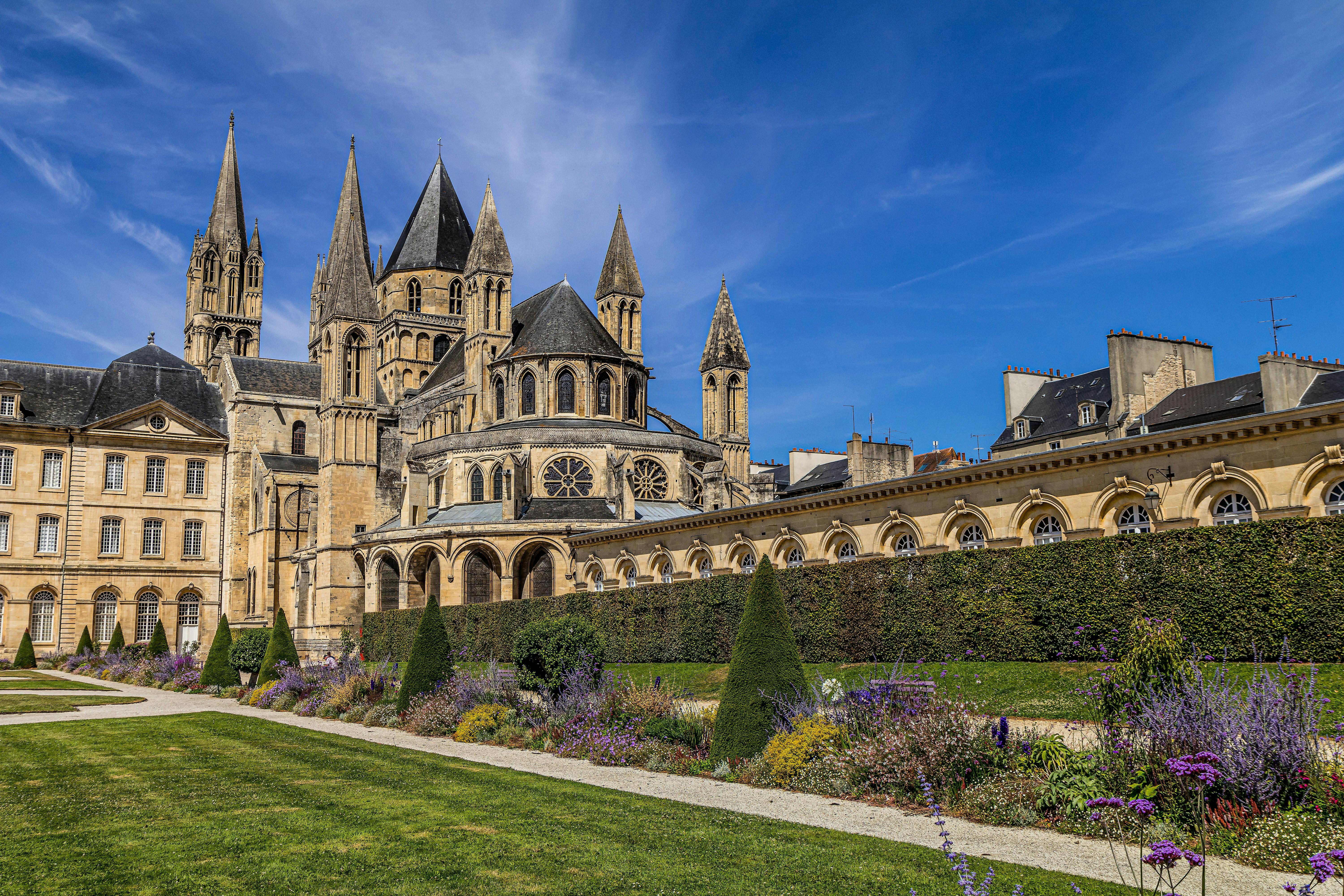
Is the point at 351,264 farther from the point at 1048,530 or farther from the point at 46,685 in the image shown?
the point at 1048,530

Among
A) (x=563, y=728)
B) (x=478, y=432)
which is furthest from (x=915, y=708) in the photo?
(x=478, y=432)

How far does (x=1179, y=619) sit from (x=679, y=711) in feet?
26.5

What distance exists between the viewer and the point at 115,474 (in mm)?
50562

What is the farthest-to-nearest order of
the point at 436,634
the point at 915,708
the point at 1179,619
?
the point at 436,634 < the point at 1179,619 < the point at 915,708

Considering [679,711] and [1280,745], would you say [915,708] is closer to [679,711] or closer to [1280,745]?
[1280,745]

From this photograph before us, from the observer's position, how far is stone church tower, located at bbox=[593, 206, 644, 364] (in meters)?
52.4

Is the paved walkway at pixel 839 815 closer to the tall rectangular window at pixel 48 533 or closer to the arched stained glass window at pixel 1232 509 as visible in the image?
the arched stained glass window at pixel 1232 509

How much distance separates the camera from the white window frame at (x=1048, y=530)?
21406 mm

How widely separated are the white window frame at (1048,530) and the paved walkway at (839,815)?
1203cm

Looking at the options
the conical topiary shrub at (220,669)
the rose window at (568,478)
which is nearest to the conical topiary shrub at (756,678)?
the conical topiary shrub at (220,669)

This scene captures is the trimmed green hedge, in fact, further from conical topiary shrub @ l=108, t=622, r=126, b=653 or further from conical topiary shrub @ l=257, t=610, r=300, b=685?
conical topiary shrub @ l=108, t=622, r=126, b=653

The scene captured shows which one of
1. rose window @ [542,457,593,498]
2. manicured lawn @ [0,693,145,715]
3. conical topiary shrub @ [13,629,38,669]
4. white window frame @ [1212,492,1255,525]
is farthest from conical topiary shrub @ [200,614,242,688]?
white window frame @ [1212,492,1255,525]

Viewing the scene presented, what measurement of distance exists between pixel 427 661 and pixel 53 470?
128ft

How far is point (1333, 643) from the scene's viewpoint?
14.9 meters
